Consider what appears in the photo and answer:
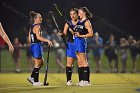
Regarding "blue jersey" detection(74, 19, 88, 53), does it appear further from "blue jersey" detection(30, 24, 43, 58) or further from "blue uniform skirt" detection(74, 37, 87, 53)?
"blue jersey" detection(30, 24, 43, 58)

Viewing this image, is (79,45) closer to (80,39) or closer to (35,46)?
(80,39)

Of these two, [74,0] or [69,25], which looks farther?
[74,0]

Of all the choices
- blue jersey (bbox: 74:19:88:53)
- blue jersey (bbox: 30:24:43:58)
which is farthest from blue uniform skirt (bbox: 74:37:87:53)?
blue jersey (bbox: 30:24:43:58)

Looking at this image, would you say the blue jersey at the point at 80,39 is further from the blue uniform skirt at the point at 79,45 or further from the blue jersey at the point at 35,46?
the blue jersey at the point at 35,46

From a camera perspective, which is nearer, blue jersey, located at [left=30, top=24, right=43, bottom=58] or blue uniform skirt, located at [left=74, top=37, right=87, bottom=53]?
blue uniform skirt, located at [left=74, top=37, right=87, bottom=53]

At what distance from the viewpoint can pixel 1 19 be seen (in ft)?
64.0

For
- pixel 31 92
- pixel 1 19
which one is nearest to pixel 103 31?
pixel 1 19

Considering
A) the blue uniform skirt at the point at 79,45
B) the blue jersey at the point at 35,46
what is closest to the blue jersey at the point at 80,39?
the blue uniform skirt at the point at 79,45

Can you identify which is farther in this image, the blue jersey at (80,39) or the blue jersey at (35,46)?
the blue jersey at (35,46)

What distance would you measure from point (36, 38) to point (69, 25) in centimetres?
91

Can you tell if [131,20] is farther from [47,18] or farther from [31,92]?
[31,92]

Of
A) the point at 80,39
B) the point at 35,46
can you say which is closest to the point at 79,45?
the point at 80,39

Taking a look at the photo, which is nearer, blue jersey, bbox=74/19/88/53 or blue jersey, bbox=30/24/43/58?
blue jersey, bbox=74/19/88/53

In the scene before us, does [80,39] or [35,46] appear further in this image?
[35,46]
